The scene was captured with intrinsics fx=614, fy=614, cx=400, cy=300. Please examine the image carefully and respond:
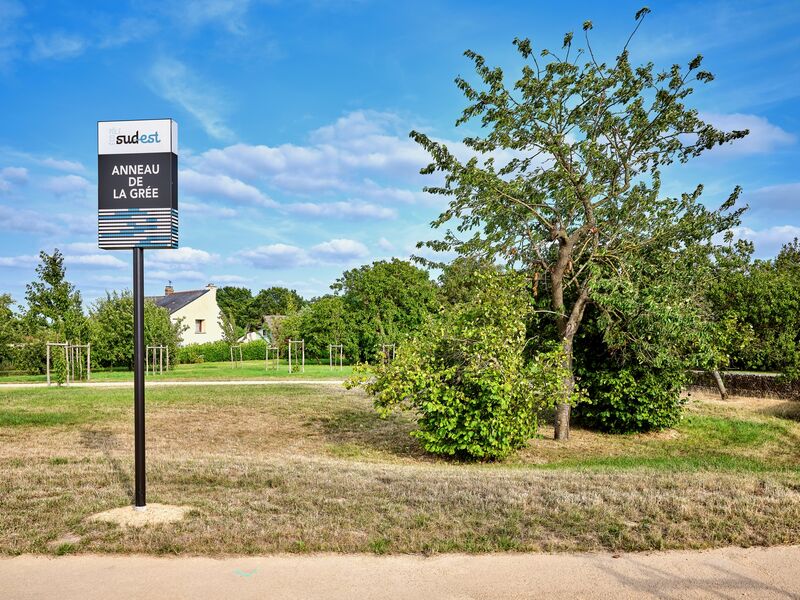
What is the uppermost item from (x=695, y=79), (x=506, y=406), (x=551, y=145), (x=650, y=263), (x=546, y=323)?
(x=695, y=79)

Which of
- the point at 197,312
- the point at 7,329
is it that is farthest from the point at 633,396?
the point at 197,312

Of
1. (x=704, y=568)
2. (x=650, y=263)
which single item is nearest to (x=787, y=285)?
(x=650, y=263)

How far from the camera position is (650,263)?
40.8 feet

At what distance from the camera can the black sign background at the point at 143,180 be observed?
569 cm

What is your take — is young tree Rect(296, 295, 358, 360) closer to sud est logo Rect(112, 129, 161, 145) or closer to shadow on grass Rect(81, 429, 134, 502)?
shadow on grass Rect(81, 429, 134, 502)

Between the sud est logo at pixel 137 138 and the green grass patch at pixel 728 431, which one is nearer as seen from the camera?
the sud est logo at pixel 137 138

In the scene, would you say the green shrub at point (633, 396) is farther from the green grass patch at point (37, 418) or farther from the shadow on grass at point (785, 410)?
the green grass patch at point (37, 418)

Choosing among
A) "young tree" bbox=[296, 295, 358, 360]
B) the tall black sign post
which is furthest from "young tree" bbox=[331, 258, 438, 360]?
the tall black sign post

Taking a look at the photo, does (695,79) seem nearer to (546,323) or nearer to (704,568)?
(546,323)

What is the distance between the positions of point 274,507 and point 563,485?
2.99 metres

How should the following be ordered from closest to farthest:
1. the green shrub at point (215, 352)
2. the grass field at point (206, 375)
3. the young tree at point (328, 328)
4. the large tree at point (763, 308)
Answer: the large tree at point (763, 308), the grass field at point (206, 375), the young tree at point (328, 328), the green shrub at point (215, 352)

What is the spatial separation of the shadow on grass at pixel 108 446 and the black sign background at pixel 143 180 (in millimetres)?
2855

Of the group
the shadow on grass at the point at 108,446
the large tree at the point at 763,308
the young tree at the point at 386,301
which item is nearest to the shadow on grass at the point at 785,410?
the large tree at the point at 763,308

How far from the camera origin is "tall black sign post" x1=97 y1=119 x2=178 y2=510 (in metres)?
5.69
